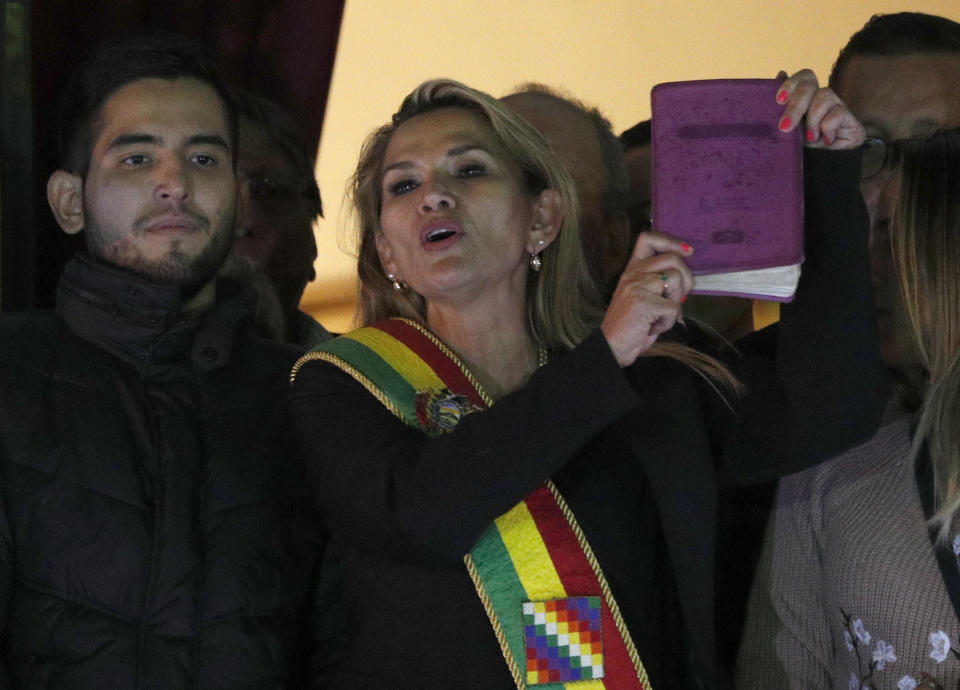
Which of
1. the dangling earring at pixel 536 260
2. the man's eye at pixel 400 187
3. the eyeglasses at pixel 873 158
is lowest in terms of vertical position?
the dangling earring at pixel 536 260

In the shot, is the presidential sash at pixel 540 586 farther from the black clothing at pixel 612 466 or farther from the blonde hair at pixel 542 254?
the blonde hair at pixel 542 254

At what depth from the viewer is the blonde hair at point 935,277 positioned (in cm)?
176

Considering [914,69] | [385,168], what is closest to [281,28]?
[385,168]

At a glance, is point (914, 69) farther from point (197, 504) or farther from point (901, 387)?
point (197, 504)

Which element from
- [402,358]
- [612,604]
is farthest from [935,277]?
[402,358]

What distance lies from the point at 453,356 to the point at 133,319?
16.9 inches

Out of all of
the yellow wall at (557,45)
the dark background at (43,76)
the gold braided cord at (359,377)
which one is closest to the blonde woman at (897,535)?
the gold braided cord at (359,377)

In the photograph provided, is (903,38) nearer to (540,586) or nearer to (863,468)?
(863,468)

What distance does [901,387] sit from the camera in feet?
6.75

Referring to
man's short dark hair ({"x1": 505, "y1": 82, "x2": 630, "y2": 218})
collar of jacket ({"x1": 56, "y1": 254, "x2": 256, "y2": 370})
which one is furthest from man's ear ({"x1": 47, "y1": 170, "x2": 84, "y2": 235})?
man's short dark hair ({"x1": 505, "y1": 82, "x2": 630, "y2": 218})

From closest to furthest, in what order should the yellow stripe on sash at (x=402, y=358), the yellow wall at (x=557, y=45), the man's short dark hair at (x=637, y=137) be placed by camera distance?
the yellow stripe on sash at (x=402, y=358), the man's short dark hair at (x=637, y=137), the yellow wall at (x=557, y=45)

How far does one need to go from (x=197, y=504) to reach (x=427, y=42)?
7.58 ft

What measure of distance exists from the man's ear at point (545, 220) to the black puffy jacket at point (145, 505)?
1.39 feet

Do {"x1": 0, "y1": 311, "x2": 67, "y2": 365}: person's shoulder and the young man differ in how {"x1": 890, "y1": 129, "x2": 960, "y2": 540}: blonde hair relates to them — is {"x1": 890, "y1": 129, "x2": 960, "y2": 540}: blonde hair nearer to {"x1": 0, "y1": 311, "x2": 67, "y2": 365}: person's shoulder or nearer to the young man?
the young man
